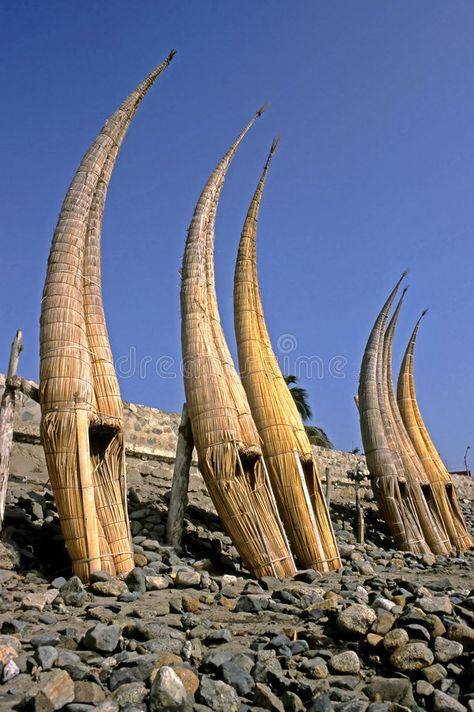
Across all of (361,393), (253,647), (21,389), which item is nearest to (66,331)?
(21,389)

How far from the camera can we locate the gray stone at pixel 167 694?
283 cm

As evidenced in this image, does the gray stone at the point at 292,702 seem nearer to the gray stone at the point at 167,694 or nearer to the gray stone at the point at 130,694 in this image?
the gray stone at the point at 167,694

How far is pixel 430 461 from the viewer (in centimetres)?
1326

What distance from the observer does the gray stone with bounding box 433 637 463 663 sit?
3.49 meters

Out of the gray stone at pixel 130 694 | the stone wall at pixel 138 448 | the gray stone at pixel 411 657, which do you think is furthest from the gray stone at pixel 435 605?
the stone wall at pixel 138 448

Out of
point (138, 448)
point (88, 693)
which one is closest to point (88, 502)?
point (88, 693)

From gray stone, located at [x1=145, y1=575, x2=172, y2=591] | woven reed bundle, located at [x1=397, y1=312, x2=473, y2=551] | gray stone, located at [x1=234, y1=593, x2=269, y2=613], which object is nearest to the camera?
gray stone, located at [x1=234, y1=593, x2=269, y2=613]

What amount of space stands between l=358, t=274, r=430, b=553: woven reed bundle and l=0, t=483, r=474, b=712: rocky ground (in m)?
5.01

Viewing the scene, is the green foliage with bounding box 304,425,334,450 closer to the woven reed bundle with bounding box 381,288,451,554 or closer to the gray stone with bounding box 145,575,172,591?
the woven reed bundle with bounding box 381,288,451,554

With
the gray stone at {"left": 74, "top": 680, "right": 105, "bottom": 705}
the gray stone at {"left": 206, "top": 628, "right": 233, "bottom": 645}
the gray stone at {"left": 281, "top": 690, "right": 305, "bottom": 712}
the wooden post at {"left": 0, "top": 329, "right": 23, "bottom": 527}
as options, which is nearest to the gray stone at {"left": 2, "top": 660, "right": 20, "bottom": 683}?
the gray stone at {"left": 74, "top": 680, "right": 105, "bottom": 705}

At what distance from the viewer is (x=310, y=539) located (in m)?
7.18

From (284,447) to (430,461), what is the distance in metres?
7.01

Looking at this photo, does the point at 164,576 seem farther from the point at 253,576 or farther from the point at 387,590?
the point at 387,590

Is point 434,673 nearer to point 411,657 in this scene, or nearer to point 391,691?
point 411,657
